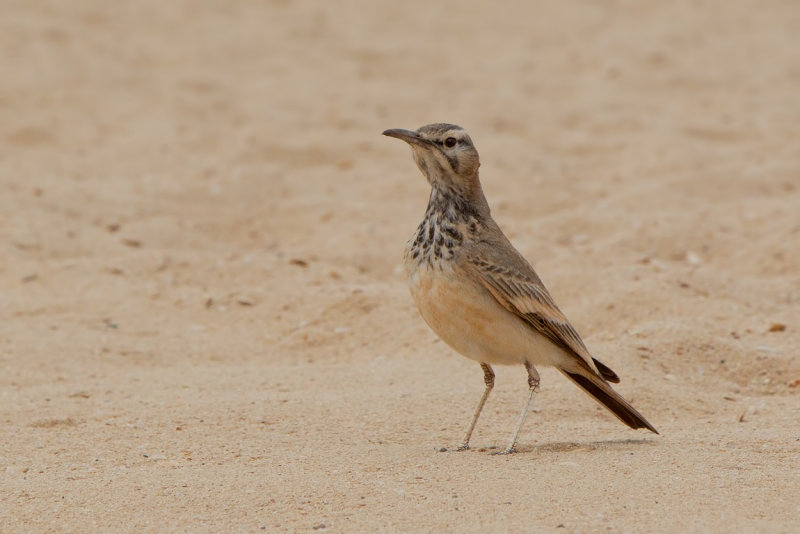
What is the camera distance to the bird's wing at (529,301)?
4977 millimetres

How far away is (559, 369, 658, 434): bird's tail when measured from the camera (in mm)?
5188

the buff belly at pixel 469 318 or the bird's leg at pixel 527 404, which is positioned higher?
the buff belly at pixel 469 318

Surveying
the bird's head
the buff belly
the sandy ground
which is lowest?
the sandy ground

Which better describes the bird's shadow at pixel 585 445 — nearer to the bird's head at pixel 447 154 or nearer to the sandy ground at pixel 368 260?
the sandy ground at pixel 368 260

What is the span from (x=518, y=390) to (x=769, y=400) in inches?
50.1

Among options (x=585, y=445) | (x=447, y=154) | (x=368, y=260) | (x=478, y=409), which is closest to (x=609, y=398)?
(x=585, y=445)

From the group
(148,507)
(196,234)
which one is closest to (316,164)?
(196,234)

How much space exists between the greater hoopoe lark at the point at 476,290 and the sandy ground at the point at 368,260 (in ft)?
1.33

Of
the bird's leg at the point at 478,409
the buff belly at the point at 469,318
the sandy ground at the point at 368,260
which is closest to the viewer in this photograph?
the sandy ground at the point at 368,260

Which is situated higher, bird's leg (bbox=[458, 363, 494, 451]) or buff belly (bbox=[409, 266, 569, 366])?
buff belly (bbox=[409, 266, 569, 366])

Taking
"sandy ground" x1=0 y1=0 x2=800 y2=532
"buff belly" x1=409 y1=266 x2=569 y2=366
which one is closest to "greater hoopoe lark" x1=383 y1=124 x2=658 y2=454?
"buff belly" x1=409 y1=266 x2=569 y2=366

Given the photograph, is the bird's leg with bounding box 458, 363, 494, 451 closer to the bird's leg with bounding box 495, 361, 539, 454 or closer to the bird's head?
the bird's leg with bounding box 495, 361, 539, 454

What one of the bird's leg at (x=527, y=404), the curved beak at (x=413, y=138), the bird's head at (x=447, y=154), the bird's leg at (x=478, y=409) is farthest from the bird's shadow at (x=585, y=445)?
the curved beak at (x=413, y=138)

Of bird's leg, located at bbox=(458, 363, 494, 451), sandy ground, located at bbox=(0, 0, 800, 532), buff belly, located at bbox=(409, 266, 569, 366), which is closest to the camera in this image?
sandy ground, located at bbox=(0, 0, 800, 532)
